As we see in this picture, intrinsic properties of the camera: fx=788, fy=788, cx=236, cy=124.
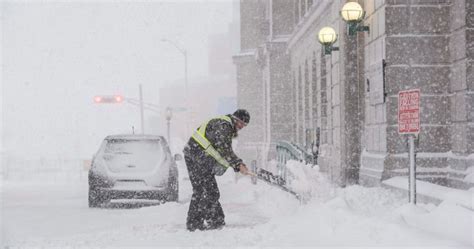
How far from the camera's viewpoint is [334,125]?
18.1 m

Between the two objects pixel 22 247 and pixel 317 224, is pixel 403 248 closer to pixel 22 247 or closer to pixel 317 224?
pixel 317 224

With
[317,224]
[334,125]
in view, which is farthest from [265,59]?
[317,224]

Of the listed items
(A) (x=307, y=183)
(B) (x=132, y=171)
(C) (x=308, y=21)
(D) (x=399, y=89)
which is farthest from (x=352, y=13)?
(C) (x=308, y=21)

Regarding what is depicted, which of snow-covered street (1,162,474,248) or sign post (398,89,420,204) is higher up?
sign post (398,89,420,204)

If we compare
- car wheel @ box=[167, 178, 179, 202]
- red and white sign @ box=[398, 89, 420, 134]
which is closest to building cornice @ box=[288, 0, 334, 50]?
car wheel @ box=[167, 178, 179, 202]

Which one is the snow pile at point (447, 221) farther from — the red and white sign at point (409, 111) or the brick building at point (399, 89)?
the brick building at point (399, 89)

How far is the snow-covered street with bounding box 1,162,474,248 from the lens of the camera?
760 cm

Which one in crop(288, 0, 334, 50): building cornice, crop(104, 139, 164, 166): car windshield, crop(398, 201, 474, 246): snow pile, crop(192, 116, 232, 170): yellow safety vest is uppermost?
crop(288, 0, 334, 50): building cornice

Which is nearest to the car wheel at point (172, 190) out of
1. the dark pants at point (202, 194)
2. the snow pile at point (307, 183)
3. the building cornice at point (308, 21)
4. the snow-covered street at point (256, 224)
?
the snow-covered street at point (256, 224)

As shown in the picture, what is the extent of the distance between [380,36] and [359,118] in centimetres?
269

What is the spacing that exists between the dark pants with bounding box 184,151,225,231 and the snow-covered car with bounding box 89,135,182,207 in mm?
4676

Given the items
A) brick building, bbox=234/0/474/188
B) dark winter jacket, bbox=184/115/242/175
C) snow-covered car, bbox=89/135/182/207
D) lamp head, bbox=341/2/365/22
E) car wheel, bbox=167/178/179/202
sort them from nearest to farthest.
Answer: dark winter jacket, bbox=184/115/242/175, brick building, bbox=234/0/474/188, snow-covered car, bbox=89/135/182/207, car wheel, bbox=167/178/179/202, lamp head, bbox=341/2/365/22

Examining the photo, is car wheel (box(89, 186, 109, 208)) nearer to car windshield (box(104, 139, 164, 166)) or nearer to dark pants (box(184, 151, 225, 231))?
car windshield (box(104, 139, 164, 166))

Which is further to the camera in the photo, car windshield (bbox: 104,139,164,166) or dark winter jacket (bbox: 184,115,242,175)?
car windshield (bbox: 104,139,164,166)
